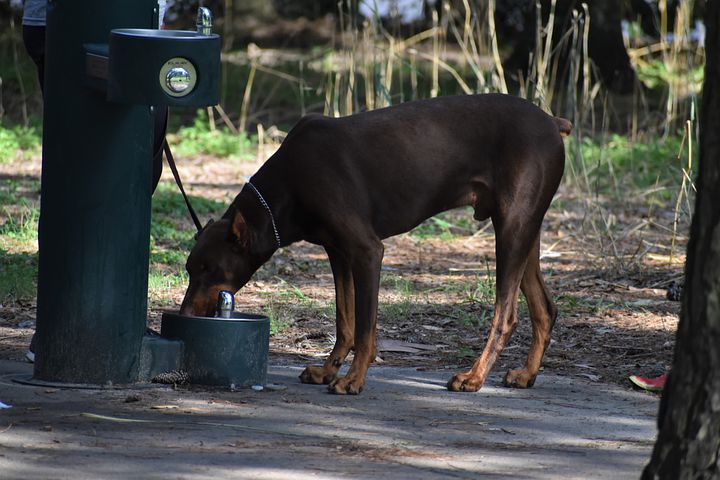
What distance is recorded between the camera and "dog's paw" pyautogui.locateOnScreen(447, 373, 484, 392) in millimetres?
5332

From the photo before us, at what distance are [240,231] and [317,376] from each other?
2.33 ft

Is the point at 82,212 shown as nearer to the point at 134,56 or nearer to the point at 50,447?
the point at 134,56

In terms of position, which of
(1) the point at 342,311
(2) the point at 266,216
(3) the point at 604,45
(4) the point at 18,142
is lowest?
(1) the point at 342,311

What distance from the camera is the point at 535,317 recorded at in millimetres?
5738

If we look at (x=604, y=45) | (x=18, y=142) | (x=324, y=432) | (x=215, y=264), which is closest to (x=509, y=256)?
(x=215, y=264)

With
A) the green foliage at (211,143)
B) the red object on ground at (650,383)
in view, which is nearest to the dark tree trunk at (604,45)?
the green foliage at (211,143)

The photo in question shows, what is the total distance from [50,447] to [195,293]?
4.78ft

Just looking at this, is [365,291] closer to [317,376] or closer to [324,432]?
[317,376]

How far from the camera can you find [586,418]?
15.9 feet

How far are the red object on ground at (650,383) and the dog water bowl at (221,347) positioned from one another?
1.64 m

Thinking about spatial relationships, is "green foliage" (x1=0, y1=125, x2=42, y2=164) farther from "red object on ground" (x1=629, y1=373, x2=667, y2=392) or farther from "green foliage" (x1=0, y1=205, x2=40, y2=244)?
"red object on ground" (x1=629, y1=373, x2=667, y2=392)

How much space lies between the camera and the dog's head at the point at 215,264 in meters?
5.36

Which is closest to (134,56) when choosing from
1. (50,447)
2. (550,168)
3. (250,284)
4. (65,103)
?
(65,103)

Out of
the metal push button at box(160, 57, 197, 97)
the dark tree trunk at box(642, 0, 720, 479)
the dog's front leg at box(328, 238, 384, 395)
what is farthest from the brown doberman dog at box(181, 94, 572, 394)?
the dark tree trunk at box(642, 0, 720, 479)
